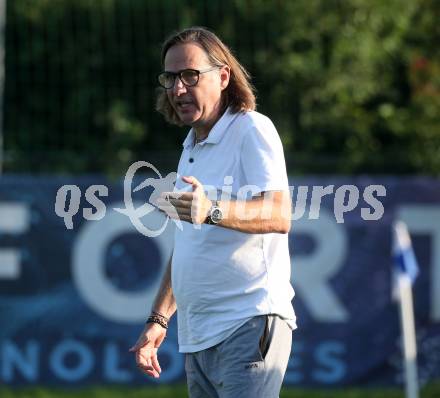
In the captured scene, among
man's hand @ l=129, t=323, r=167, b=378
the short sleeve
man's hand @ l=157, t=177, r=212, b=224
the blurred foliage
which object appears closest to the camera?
man's hand @ l=157, t=177, r=212, b=224

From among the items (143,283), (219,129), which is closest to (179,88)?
(219,129)

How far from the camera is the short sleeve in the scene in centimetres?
414

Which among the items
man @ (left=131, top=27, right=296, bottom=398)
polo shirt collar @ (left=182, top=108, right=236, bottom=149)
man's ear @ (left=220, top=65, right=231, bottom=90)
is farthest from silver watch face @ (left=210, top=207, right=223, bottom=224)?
man's ear @ (left=220, top=65, right=231, bottom=90)

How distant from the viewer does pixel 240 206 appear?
4020 millimetres

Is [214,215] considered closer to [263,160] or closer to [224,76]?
[263,160]

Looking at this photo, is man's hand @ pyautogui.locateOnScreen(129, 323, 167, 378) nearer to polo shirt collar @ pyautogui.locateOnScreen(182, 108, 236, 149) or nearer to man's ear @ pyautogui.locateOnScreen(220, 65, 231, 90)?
polo shirt collar @ pyautogui.locateOnScreen(182, 108, 236, 149)

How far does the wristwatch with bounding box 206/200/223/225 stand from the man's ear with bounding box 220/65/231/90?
25.3 inches

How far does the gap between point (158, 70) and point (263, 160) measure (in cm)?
775

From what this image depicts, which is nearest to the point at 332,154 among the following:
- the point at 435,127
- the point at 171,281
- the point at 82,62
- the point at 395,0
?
the point at 435,127

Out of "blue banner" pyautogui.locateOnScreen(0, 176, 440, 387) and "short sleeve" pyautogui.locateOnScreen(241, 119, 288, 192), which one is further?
"blue banner" pyautogui.locateOnScreen(0, 176, 440, 387)

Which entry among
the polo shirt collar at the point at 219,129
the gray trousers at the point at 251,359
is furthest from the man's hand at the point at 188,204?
the gray trousers at the point at 251,359

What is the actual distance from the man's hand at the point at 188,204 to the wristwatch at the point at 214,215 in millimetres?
37

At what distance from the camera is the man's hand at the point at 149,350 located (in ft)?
15.0

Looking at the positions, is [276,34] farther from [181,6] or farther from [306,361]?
[306,361]
